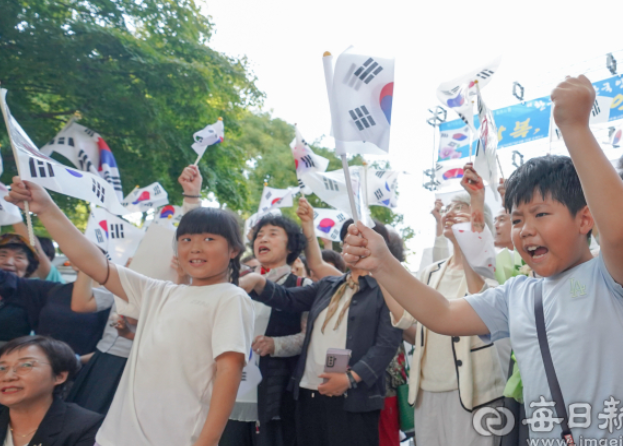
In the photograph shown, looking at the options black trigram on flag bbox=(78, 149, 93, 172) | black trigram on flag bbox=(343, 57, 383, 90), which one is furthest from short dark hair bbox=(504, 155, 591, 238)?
black trigram on flag bbox=(78, 149, 93, 172)

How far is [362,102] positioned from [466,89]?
263cm

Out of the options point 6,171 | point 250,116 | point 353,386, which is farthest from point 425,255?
point 250,116

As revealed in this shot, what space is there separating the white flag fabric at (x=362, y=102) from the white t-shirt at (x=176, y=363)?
0.88 meters

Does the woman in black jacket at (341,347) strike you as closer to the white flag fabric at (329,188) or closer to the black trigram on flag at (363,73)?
the white flag fabric at (329,188)

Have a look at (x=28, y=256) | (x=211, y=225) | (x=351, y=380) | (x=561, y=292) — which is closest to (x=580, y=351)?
(x=561, y=292)

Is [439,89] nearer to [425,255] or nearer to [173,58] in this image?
[425,255]

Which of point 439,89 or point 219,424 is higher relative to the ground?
point 439,89

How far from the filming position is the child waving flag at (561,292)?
1.38 metres

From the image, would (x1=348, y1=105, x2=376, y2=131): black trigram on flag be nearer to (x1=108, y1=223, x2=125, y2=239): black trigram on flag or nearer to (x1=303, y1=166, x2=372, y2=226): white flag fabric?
(x1=303, y1=166, x2=372, y2=226): white flag fabric

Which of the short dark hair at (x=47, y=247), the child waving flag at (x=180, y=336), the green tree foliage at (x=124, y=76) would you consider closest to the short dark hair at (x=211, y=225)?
the child waving flag at (x=180, y=336)

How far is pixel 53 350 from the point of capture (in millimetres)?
2791

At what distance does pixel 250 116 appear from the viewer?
20719 millimetres

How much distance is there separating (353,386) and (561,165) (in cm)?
185

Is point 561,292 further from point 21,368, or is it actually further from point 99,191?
point 99,191
